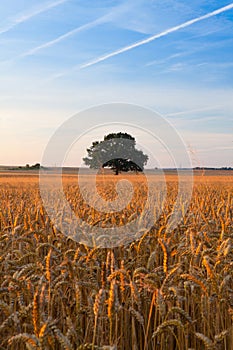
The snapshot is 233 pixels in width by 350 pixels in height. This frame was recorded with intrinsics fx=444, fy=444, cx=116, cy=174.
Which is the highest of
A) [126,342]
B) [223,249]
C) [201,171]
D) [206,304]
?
[201,171]

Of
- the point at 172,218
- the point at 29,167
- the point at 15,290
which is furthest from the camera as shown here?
the point at 29,167

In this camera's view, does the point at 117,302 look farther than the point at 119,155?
No

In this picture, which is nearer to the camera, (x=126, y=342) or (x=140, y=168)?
(x=126, y=342)

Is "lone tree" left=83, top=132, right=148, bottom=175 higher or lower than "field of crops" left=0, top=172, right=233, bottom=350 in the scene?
higher

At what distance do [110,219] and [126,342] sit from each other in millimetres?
3358

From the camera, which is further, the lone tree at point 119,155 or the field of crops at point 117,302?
the lone tree at point 119,155

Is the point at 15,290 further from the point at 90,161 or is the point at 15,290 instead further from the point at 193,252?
the point at 90,161

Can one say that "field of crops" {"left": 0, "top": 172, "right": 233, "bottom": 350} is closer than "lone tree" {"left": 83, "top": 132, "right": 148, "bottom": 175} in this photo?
Yes

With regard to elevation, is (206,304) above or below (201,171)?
below

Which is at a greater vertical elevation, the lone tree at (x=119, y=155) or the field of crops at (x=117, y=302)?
the lone tree at (x=119, y=155)

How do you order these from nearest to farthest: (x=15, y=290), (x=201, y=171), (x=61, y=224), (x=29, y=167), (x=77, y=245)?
(x=15, y=290) < (x=77, y=245) < (x=61, y=224) < (x=201, y=171) < (x=29, y=167)

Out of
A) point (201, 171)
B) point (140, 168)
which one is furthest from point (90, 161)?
point (201, 171)

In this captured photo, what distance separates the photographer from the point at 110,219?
6258mm

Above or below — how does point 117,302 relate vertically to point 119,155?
below
